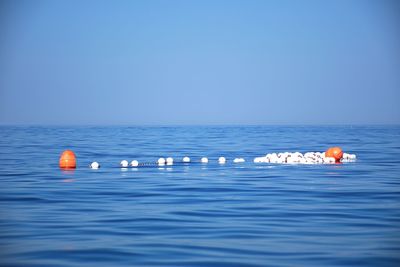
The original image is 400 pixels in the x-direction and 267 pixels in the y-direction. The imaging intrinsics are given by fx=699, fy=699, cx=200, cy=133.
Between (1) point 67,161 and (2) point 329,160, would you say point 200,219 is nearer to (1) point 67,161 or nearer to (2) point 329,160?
(1) point 67,161

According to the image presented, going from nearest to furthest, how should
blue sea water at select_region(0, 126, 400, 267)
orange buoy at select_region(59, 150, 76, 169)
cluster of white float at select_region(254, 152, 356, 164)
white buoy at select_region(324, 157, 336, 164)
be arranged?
blue sea water at select_region(0, 126, 400, 267) → orange buoy at select_region(59, 150, 76, 169) → cluster of white float at select_region(254, 152, 356, 164) → white buoy at select_region(324, 157, 336, 164)

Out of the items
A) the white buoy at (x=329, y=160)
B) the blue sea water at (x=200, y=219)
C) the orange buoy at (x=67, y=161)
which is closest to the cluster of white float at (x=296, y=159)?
the white buoy at (x=329, y=160)

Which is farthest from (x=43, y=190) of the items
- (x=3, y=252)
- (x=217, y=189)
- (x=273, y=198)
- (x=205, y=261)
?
(x=205, y=261)

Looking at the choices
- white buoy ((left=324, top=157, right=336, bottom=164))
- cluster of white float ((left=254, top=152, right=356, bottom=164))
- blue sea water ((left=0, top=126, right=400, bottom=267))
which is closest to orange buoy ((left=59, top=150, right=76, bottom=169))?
blue sea water ((left=0, top=126, right=400, bottom=267))

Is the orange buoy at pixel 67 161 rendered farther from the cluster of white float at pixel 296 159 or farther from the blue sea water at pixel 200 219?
the cluster of white float at pixel 296 159

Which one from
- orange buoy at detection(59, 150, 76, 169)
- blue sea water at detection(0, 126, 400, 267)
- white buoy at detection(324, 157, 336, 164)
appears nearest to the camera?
blue sea water at detection(0, 126, 400, 267)

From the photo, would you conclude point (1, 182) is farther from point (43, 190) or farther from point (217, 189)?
point (217, 189)

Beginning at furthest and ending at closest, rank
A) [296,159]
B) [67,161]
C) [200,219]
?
[296,159] → [67,161] → [200,219]

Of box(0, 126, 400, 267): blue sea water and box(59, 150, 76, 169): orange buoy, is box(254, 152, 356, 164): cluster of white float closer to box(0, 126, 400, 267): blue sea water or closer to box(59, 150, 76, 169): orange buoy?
box(0, 126, 400, 267): blue sea water

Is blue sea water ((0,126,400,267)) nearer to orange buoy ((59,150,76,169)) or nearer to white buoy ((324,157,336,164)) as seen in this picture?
orange buoy ((59,150,76,169))

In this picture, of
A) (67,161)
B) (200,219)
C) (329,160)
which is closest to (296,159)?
(329,160)

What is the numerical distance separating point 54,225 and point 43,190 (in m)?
7.19

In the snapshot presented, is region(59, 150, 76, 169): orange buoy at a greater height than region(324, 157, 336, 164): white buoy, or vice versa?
region(59, 150, 76, 169): orange buoy

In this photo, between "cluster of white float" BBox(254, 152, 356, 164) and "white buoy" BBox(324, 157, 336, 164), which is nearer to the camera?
"cluster of white float" BBox(254, 152, 356, 164)
